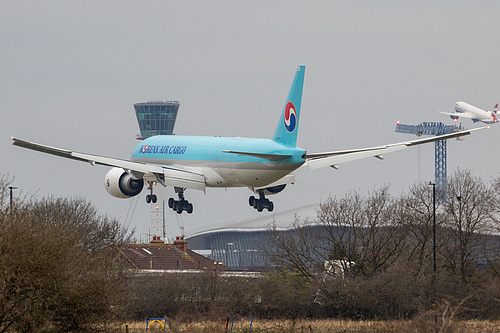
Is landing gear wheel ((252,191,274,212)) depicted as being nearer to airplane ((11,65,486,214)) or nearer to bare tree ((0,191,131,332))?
airplane ((11,65,486,214))

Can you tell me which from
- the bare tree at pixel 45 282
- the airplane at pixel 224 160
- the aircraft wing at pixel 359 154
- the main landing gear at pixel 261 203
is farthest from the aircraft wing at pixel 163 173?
the bare tree at pixel 45 282

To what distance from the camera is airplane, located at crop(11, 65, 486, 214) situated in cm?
7150

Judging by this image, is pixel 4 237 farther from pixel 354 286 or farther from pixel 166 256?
pixel 166 256

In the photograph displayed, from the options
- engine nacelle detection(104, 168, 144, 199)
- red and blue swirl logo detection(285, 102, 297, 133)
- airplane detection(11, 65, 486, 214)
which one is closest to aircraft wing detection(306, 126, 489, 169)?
airplane detection(11, 65, 486, 214)

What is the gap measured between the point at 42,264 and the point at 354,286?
42067 mm

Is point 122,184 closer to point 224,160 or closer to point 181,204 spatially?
point 181,204

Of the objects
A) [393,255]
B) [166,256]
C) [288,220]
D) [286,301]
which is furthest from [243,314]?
[288,220]

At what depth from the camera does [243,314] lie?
74.7 meters

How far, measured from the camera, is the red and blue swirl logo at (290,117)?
73069 mm

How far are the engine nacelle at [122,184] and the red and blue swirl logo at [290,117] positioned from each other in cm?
1528

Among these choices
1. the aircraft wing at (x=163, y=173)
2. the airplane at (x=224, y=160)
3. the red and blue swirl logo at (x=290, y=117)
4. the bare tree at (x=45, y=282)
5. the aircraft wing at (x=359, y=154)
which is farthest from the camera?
the aircraft wing at (x=163, y=173)

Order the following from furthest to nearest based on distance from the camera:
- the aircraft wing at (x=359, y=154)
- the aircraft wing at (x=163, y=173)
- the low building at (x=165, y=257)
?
the low building at (x=165, y=257), the aircraft wing at (x=163, y=173), the aircraft wing at (x=359, y=154)

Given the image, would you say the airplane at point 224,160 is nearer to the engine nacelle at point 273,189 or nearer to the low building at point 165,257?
the engine nacelle at point 273,189

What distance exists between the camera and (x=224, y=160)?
7675 centimetres
